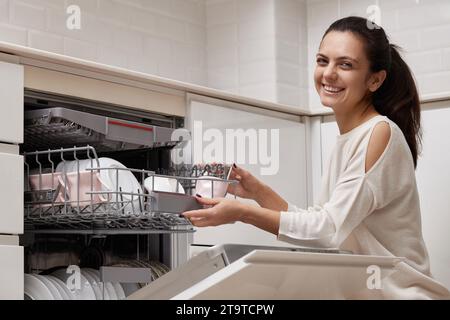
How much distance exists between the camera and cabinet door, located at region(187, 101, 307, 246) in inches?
93.5

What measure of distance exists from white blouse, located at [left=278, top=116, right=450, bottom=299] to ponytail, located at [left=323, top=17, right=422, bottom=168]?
0.50 ft

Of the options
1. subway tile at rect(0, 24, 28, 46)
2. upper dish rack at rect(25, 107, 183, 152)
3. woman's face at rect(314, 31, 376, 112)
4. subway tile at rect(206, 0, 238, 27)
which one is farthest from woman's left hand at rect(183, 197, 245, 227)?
subway tile at rect(206, 0, 238, 27)

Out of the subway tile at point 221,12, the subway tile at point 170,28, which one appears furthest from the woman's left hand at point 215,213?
the subway tile at point 221,12

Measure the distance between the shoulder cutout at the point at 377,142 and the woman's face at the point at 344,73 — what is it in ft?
0.57

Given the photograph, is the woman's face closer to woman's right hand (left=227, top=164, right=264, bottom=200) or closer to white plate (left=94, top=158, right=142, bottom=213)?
woman's right hand (left=227, top=164, right=264, bottom=200)

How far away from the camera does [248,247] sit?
1.77m

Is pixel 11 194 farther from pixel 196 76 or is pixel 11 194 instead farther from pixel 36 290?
pixel 196 76

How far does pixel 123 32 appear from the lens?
9.79 ft

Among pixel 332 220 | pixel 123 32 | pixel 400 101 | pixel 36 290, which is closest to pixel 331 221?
pixel 332 220

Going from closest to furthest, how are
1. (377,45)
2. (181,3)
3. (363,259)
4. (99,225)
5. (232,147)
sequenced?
(363,259), (99,225), (377,45), (232,147), (181,3)
